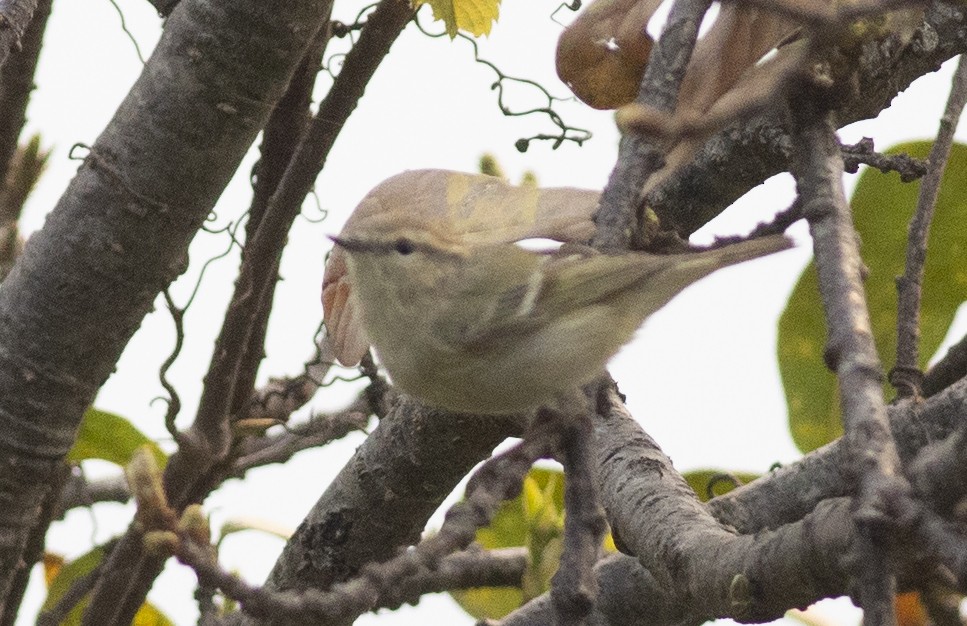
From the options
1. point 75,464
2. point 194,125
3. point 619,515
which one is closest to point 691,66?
point 619,515

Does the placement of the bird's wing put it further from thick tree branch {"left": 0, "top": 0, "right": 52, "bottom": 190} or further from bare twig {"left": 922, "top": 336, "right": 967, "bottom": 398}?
thick tree branch {"left": 0, "top": 0, "right": 52, "bottom": 190}

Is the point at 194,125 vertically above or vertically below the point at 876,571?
above

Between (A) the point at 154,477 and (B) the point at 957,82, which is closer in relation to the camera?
(A) the point at 154,477

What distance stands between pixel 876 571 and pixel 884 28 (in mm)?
924

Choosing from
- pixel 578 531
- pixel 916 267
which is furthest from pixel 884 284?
pixel 578 531

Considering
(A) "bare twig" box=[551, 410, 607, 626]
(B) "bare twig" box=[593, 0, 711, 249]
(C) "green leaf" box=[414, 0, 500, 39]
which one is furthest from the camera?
(C) "green leaf" box=[414, 0, 500, 39]

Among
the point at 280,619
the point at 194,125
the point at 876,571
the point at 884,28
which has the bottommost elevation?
the point at 280,619

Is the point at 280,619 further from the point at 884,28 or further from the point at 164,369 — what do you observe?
the point at 164,369

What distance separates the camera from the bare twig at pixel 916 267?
1930mm

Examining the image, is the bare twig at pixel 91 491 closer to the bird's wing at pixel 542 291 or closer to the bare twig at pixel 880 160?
the bird's wing at pixel 542 291

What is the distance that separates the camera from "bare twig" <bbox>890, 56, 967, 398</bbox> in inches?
76.0

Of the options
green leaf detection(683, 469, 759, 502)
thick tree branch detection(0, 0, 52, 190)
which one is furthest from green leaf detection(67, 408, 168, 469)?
green leaf detection(683, 469, 759, 502)

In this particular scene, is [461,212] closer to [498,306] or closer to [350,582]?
[498,306]

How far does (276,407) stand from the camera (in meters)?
3.00
